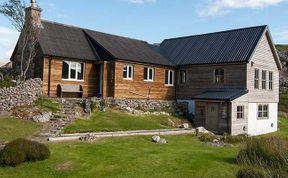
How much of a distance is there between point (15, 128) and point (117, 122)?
8.26 meters

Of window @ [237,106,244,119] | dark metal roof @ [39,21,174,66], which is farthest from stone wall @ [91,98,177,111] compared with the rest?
window @ [237,106,244,119]

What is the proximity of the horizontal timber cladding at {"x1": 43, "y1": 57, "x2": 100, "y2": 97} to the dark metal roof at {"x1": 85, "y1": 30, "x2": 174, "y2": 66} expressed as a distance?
106 inches

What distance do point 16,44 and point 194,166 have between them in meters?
25.0

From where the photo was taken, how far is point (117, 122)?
26906mm

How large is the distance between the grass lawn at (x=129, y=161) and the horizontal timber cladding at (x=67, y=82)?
1099 centimetres

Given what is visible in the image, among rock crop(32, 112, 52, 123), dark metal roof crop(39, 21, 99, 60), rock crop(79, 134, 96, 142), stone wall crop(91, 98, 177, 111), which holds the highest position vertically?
dark metal roof crop(39, 21, 99, 60)

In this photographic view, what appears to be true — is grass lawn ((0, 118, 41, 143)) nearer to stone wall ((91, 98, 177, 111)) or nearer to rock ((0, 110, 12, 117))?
rock ((0, 110, 12, 117))

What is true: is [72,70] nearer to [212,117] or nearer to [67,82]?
[67,82]

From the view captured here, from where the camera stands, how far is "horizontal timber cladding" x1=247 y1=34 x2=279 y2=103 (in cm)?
3266

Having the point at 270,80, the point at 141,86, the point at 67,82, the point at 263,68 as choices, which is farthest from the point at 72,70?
the point at 270,80

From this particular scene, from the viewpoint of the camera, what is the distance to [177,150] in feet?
65.3

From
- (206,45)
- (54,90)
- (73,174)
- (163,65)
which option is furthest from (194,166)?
(206,45)

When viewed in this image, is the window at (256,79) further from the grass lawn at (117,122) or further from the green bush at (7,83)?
the green bush at (7,83)

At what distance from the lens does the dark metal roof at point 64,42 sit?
30656mm
